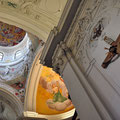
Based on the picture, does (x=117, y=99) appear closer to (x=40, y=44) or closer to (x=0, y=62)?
(x=40, y=44)

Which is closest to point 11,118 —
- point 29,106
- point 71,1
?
point 29,106

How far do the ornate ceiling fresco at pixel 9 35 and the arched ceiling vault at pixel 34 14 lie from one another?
746cm

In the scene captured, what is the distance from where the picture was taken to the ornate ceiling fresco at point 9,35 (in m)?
13.5

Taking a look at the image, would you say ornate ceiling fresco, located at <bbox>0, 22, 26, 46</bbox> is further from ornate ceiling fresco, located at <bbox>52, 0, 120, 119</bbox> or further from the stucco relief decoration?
ornate ceiling fresco, located at <bbox>52, 0, 120, 119</bbox>

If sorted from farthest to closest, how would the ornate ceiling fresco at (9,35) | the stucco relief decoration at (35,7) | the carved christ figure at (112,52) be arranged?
the ornate ceiling fresco at (9,35)
the stucco relief decoration at (35,7)
the carved christ figure at (112,52)

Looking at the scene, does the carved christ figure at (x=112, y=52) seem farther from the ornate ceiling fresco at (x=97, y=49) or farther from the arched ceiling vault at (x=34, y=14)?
the arched ceiling vault at (x=34, y=14)

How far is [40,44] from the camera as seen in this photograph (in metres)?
9.57

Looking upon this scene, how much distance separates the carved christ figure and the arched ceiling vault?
3.09 meters

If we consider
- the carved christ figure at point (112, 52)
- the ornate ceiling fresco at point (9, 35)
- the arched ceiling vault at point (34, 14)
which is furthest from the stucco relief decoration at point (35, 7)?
the ornate ceiling fresco at point (9, 35)

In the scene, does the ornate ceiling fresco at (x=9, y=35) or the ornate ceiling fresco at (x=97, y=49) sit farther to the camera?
the ornate ceiling fresco at (x=9, y=35)

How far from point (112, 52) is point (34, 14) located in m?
3.98

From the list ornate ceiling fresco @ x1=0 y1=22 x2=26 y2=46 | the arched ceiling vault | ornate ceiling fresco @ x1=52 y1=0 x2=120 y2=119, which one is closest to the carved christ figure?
ornate ceiling fresco @ x1=52 y1=0 x2=120 y2=119

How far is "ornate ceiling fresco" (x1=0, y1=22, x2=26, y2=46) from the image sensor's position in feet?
44.3

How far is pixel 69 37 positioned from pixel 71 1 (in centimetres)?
103
